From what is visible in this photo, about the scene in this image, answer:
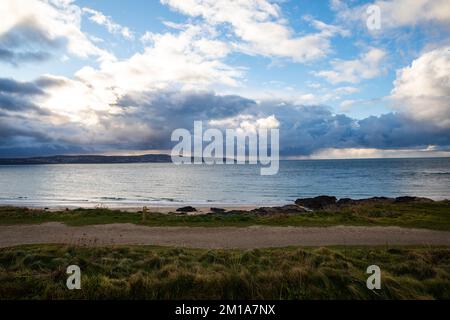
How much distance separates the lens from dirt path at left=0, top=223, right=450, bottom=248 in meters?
14.7

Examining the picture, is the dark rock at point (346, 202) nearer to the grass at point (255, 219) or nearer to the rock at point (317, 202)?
the rock at point (317, 202)

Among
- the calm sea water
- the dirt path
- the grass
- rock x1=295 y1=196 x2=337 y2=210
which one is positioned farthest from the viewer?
the calm sea water

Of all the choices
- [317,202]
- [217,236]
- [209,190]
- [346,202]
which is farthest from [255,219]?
[209,190]

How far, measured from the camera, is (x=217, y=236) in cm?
1638

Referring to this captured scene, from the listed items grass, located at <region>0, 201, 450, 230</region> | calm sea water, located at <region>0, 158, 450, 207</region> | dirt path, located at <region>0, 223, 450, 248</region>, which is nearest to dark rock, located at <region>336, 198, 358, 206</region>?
calm sea water, located at <region>0, 158, 450, 207</region>

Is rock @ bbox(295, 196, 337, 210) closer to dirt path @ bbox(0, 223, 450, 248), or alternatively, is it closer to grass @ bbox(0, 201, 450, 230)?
grass @ bbox(0, 201, 450, 230)

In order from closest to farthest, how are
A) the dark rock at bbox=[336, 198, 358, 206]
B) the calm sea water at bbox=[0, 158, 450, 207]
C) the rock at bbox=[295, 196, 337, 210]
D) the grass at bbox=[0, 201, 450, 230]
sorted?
the grass at bbox=[0, 201, 450, 230], the dark rock at bbox=[336, 198, 358, 206], the rock at bbox=[295, 196, 337, 210], the calm sea water at bbox=[0, 158, 450, 207]

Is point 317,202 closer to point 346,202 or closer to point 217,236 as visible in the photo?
point 346,202

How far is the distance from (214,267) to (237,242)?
292 inches

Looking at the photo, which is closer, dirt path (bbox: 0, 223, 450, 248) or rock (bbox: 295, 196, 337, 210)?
dirt path (bbox: 0, 223, 450, 248)

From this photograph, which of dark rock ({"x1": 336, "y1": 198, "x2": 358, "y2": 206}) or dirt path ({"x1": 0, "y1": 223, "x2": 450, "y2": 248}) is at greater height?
dirt path ({"x1": 0, "y1": 223, "x2": 450, "y2": 248})

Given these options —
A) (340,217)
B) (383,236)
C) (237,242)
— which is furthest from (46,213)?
(383,236)

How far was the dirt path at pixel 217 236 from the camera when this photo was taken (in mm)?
14672

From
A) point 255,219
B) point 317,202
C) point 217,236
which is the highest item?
point 255,219
